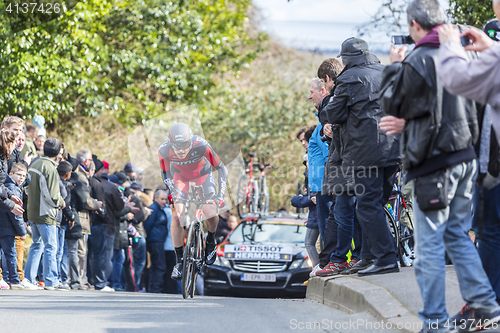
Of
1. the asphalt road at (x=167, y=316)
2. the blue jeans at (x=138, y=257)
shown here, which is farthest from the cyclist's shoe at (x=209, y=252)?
the blue jeans at (x=138, y=257)

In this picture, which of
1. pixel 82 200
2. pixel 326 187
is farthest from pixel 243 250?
pixel 326 187

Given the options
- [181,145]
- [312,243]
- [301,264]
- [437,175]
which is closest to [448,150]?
[437,175]

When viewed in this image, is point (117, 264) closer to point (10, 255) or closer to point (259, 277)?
point (259, 277)

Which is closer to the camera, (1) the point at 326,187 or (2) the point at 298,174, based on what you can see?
(1) the point at 326,187

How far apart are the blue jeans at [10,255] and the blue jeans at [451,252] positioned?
647 cm

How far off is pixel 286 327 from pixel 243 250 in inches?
272

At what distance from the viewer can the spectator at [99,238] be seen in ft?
36.0

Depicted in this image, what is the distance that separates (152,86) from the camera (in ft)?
73.0

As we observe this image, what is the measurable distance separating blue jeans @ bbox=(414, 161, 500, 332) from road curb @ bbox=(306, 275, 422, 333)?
399 millimetres

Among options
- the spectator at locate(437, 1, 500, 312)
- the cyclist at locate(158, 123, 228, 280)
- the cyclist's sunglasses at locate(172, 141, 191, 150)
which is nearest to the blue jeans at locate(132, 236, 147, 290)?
the cyclist at locate(158, 123, 228, 280)

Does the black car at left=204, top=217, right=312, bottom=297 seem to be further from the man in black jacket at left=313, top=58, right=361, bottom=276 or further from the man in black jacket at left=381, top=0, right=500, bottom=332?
the man in black jacket at left=381, top=0, right=500, bottom=332

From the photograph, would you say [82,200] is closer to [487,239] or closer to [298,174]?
[487,239]

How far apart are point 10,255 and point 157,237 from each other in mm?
4562

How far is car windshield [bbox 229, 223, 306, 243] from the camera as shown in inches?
503
